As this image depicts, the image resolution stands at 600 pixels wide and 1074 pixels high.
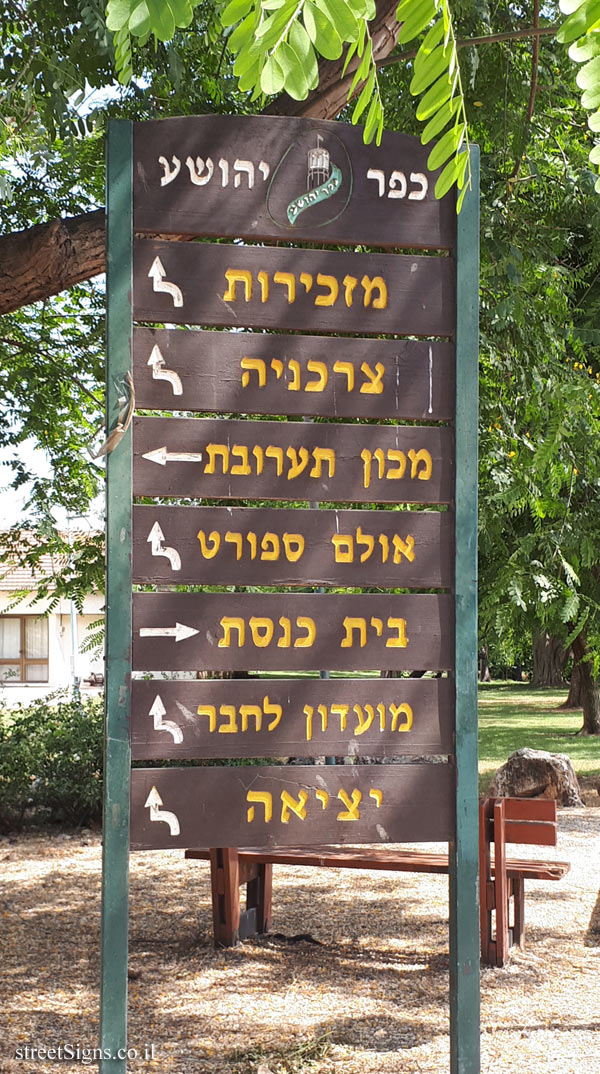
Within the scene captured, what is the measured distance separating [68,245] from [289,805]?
288cm

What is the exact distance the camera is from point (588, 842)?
33.0ft

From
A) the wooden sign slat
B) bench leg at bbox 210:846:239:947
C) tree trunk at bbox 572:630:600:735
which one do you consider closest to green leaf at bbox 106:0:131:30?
the wooden sign slat

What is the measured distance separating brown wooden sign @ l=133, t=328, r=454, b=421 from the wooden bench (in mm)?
3111

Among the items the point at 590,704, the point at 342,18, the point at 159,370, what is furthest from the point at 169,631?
the point at 590,704

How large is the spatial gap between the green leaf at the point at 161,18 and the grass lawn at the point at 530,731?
11.9m

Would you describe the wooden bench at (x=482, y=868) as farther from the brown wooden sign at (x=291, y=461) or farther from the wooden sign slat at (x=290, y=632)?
the brown wooden sign at (x=291, y=461)

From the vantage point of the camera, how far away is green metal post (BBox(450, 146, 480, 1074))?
3455 mm

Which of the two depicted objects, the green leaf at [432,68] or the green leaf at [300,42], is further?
the green leaf at [432,68]

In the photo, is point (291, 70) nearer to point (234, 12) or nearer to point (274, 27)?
point (274, 27)

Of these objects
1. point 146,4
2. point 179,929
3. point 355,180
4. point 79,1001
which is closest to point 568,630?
point 179,929

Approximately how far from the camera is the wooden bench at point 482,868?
5.95 metres

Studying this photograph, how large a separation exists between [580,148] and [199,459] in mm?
5554

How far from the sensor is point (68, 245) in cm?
491

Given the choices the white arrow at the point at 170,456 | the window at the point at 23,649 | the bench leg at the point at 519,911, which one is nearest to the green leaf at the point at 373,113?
the white arrow at the point at 170,456
